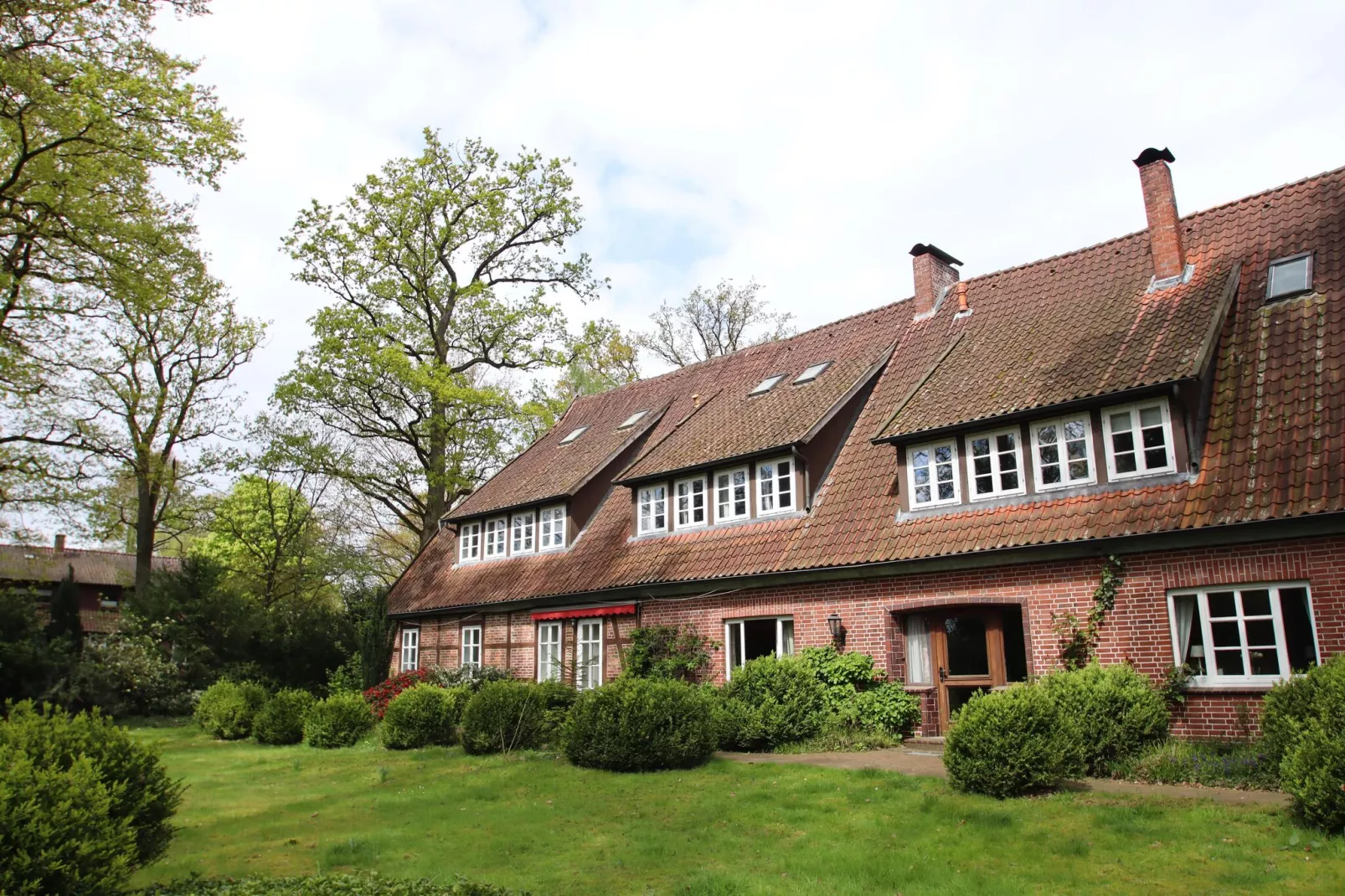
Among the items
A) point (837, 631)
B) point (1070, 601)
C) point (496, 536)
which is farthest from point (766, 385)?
point (1070, 601)

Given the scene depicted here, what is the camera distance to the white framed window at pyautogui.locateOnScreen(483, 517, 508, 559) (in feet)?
79.8

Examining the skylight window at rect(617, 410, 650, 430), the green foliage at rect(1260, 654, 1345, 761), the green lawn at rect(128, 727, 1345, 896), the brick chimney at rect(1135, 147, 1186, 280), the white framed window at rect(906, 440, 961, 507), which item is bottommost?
the green lawn at rect(128, 727, 1345, 896)

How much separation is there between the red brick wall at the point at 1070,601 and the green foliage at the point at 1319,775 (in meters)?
Result: 3.56

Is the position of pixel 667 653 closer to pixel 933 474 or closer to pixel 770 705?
pixel 770 705

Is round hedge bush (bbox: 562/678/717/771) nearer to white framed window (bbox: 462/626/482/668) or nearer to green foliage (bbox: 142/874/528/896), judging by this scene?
green foliage (bbox: 142/874/528/896)

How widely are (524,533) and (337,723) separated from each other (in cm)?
693

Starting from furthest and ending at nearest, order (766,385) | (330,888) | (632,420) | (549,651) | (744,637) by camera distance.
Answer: (632,420), (766,385), (549,651), (744,637), (330,888)

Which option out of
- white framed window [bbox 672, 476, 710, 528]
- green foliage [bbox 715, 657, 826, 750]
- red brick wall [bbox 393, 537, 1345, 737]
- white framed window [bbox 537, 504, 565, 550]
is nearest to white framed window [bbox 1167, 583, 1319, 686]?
red brick wall [bbox 393, 537, 1345, 737]

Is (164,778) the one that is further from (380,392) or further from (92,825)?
(380,392)

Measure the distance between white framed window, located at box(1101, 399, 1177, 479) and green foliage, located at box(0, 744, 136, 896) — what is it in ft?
40.4

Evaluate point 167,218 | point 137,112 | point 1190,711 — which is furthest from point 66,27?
point 1190,711

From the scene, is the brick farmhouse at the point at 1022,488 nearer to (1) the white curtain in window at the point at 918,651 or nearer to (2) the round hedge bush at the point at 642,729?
(1) the white curtain in window at the point at 918,651

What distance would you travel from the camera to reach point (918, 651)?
1470 centimetres

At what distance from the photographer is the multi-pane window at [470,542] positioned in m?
25.2
